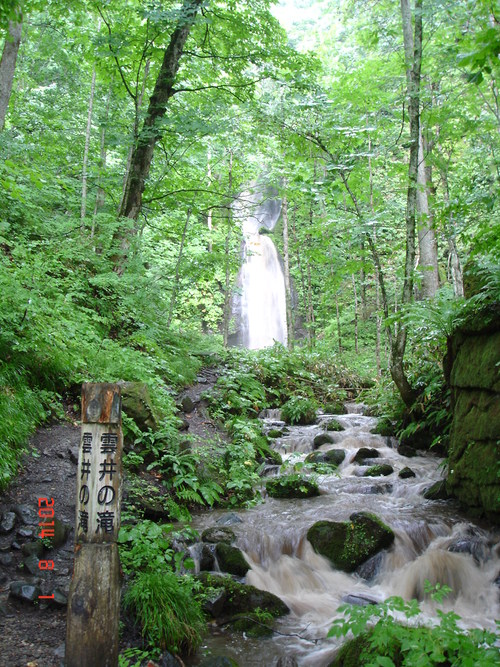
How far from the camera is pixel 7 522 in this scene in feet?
13.2

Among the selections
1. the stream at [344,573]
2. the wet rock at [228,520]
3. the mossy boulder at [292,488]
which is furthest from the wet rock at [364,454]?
the wet rock at [228,520]

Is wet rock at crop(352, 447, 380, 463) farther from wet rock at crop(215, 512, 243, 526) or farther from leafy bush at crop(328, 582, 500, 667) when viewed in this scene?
leafy bush at crop(328, 582, 500, 667)

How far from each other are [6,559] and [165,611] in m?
1.38

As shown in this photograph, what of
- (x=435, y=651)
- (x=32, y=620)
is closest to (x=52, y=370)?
(x=32, y=620)

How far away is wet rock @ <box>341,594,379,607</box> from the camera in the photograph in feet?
15.1

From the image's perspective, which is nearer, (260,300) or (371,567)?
(371,567)

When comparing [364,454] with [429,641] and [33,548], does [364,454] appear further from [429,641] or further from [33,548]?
[33,548]

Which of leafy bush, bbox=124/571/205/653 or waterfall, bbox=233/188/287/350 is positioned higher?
waterfall, bbox=233/188/287/350

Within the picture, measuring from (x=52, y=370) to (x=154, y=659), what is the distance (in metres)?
3.80

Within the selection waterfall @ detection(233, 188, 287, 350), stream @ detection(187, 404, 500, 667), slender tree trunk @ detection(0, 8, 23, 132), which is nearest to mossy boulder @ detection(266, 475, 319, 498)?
stream @ detection(187, 404, 500, 667)

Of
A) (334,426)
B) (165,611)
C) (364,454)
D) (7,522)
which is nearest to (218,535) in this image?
(165,611)

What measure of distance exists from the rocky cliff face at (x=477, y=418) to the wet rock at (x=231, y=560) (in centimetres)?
294

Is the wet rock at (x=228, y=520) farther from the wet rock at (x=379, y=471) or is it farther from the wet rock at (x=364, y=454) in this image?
the wet rock at (x=364, y=454)

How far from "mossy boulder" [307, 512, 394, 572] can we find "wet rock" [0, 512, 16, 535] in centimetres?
325
